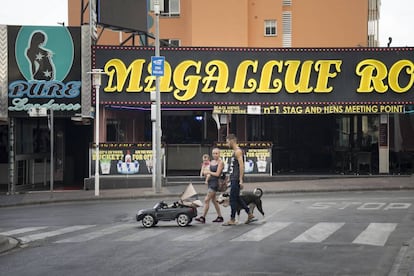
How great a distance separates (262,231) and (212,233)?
3.25 ft

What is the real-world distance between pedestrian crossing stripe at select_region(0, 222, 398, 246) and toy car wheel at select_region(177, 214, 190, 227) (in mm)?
253

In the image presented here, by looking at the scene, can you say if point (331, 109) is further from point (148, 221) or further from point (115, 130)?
point (148, 221)

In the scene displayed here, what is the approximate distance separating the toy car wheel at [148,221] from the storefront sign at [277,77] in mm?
12692

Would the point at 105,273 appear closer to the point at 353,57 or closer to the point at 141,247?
the point at 141,247

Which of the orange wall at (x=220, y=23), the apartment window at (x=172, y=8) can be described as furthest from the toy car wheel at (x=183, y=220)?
the apartment window at (x=172, y=8)

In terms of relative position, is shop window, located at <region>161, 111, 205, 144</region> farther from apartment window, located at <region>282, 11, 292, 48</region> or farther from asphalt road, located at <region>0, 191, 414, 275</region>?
apartment window, located at <region>282, 11, 292, 48</region>

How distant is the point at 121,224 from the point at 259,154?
1170cm

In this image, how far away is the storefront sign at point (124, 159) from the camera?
25438 millimetres

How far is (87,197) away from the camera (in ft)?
74.1

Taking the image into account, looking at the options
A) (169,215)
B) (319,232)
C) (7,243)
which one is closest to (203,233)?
(169,215)

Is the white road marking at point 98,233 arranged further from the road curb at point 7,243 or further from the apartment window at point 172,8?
the apartment window at point 172,8

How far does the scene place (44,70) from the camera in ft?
84.0

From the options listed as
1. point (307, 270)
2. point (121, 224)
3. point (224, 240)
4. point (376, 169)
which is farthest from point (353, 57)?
point (307, 270)

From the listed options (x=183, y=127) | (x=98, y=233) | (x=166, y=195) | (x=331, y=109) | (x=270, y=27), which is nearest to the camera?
(x=98, y=233)
